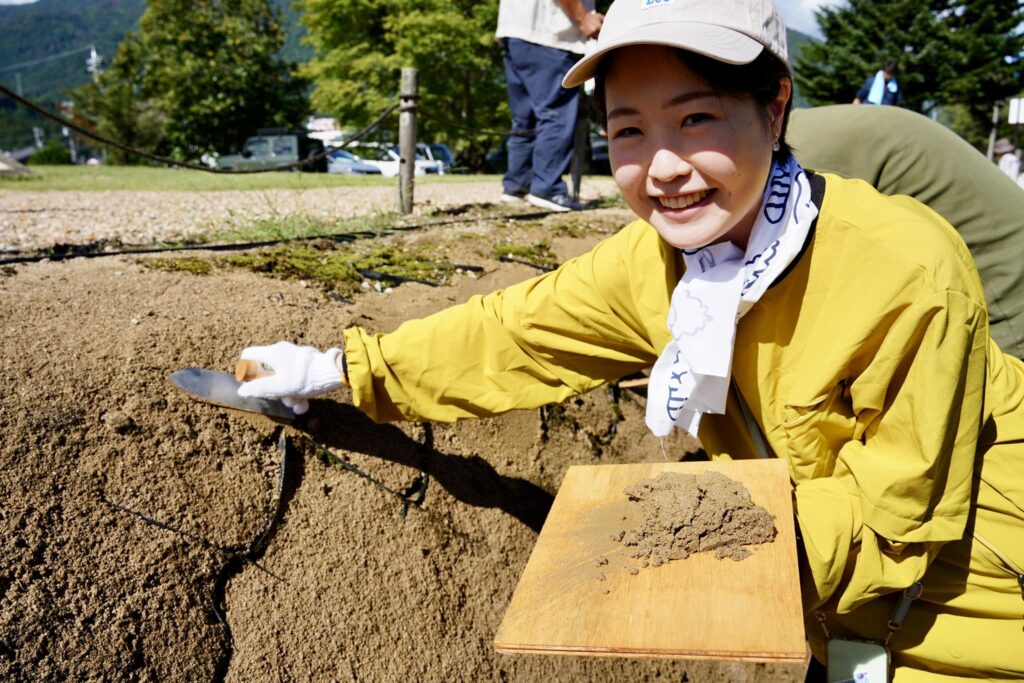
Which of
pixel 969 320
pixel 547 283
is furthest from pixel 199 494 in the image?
pixel 969 320

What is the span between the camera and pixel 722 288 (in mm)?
1722

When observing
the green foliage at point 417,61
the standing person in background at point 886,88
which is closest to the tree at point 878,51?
the green foliage at point 417,61

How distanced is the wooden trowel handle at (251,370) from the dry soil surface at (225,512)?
208 mm

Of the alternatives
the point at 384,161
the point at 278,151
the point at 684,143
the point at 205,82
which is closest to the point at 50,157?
the point at 205,82

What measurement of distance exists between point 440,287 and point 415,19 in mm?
22821

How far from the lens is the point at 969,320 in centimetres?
155

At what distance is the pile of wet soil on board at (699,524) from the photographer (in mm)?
1609

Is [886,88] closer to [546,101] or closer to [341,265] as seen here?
[546,101]

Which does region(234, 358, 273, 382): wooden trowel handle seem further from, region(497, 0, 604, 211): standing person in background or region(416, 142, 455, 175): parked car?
region(416, 142, 455, 175): parked car

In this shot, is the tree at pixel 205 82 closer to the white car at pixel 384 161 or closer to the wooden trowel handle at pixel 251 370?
the white car at pixel 384 161

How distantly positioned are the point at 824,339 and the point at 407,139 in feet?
Result: 14.6

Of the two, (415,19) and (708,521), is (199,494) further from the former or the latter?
(415,19)

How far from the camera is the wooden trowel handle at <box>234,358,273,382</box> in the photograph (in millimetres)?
2320

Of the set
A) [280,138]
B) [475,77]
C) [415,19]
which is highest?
[415,19]
